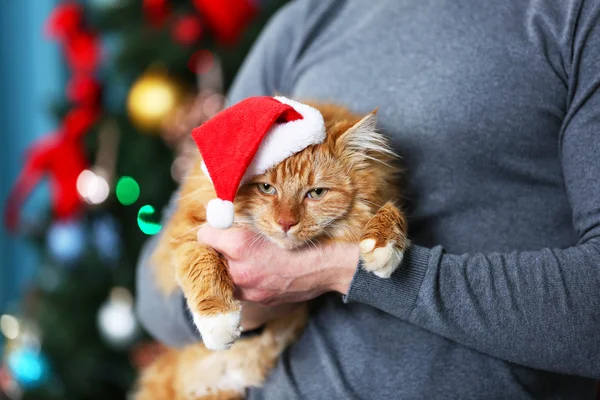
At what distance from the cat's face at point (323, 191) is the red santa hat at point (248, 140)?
67mm

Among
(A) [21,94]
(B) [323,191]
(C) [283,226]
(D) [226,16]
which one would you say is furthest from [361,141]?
(A) [21,94]

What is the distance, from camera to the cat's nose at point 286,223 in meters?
1.04

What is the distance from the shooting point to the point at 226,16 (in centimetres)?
194

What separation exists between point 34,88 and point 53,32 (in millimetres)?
1201

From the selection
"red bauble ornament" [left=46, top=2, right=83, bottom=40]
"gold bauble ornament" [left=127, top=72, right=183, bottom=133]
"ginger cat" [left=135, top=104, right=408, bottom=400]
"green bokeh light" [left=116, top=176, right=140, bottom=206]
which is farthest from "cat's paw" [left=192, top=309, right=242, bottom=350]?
"red bauble ornament" [left=46, top=2, right=83, bottom=40]

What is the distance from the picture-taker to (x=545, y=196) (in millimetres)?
1155

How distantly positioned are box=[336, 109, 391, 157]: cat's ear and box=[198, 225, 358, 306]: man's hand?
7.1 inches

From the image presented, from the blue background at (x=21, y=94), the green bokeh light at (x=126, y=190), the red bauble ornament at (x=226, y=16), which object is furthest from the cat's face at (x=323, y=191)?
the blue background at (x=21, y=94)

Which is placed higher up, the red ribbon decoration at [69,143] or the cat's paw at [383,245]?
the cat's paw at [383,245]

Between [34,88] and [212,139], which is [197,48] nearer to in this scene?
[212,139]

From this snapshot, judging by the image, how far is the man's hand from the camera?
106 cm

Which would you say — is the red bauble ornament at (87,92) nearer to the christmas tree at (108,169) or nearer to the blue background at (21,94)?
the christmas tree at (108,169)

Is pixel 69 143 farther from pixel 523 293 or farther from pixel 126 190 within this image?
pixel 523 293

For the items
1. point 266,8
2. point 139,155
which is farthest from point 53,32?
point 266,8
